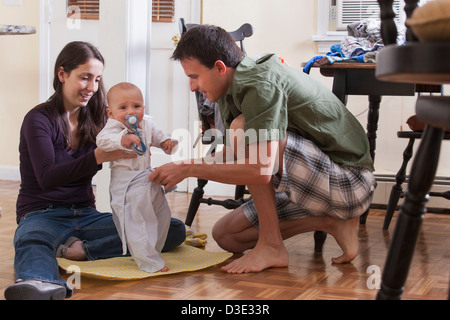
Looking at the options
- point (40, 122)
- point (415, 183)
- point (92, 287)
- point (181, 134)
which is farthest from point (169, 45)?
point (415, 183)

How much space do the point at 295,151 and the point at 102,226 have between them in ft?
2.16

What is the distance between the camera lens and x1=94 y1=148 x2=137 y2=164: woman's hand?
5.94ft

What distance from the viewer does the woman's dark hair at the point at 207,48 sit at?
5.97 feet

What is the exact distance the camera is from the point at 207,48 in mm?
1817

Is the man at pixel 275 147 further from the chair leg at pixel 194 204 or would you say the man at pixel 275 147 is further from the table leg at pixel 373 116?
the table leg at pixel 373 116

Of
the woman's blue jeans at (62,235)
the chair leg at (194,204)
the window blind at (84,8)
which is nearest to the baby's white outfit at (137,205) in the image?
the woman's blue jeans at (62,235)

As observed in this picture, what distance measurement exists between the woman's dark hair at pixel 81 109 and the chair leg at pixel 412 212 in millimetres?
1256

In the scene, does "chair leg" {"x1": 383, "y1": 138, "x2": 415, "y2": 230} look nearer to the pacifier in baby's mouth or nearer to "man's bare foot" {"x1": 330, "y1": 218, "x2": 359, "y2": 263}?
"man's bare foot" {"x1": 330, "y1": 218, "x2": 359, "y2": 263}

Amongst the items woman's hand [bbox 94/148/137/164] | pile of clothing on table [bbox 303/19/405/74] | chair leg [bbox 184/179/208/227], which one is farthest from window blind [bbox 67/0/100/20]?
woman's hand [bbox 94/148/137/164]

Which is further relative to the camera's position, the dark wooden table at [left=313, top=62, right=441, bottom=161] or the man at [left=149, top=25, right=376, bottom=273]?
the dark wooden table at [left=313, top=62, right=441, bottom=161]

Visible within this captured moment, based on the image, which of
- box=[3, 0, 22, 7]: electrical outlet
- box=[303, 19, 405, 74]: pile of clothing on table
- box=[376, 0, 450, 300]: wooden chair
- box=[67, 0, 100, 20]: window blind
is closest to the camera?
box=[376, 0, 450, 300]: wooden chair

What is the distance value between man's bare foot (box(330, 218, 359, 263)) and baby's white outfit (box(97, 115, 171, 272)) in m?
0.55

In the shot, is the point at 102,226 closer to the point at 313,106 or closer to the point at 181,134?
the point at 313,106

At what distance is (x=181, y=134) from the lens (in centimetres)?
389
